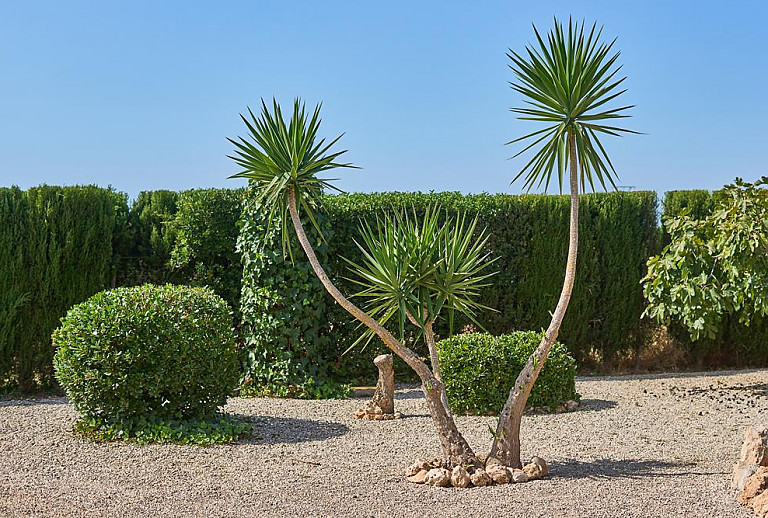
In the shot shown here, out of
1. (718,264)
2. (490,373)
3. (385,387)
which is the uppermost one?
(718,264)

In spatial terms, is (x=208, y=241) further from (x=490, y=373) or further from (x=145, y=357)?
(x=490, y=373)

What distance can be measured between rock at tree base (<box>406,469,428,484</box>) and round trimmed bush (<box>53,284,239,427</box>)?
90.3 inches

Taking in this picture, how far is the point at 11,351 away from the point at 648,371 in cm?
859

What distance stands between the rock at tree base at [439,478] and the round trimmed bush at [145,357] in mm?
2468

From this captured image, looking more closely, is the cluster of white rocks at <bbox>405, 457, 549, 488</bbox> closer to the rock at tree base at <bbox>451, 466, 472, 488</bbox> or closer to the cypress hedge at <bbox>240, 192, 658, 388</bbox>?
the rock at tree base at <bbox>451, 466, 472, 488</bbox>

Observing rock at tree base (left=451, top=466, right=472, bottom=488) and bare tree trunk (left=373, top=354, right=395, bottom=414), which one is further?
bare tree trunk (left=373, top=354, right=395, bottom=414)

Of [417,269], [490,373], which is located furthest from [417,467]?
[490,373]

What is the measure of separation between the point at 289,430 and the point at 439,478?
230cm

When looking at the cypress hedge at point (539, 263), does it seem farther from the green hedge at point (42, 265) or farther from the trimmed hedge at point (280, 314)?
the green hedge at point (42, 265)

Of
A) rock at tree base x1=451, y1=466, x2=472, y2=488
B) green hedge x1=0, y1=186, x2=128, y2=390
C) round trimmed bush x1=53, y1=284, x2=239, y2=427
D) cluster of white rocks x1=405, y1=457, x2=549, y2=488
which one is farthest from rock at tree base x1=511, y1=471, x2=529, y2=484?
green hedge x1=0, y1=186, x2=128, y2=390

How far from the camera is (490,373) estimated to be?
7.88 m

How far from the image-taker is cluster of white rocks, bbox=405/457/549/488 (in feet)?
17.2

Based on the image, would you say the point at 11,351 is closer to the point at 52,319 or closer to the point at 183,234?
the point at 52,319

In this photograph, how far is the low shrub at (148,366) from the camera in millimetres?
6793
